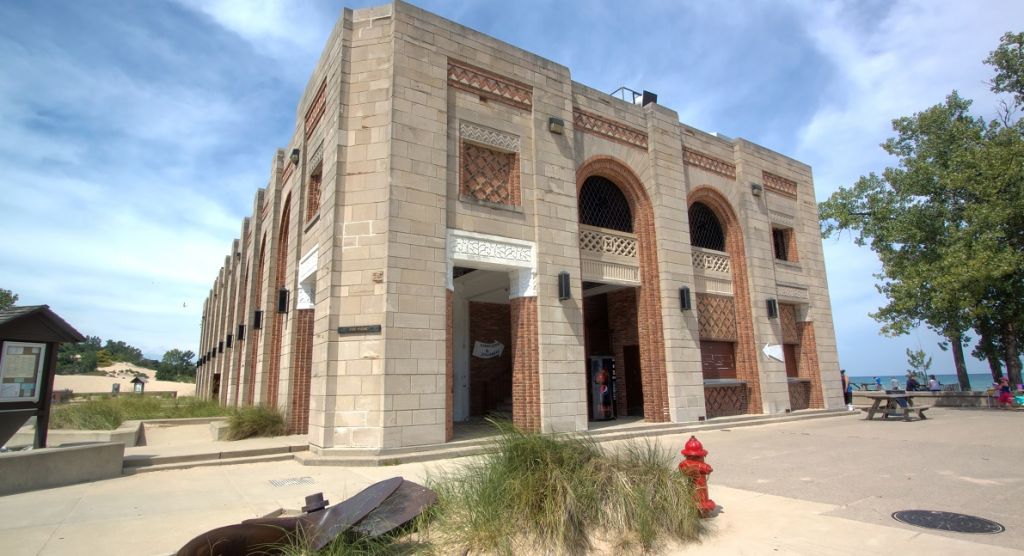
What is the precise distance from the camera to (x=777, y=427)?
524 inches

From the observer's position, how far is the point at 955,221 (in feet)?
60.6

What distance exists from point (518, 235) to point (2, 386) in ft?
27.8

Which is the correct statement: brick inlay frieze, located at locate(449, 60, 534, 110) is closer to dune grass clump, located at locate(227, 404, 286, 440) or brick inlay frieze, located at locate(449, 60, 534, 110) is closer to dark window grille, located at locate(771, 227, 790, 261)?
dune grass clump, located at locate(227, 404, 286, 440)

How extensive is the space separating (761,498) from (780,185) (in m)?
14.6

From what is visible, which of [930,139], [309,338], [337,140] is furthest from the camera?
[930,139]

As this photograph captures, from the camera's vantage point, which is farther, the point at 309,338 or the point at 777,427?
the point at 777,427

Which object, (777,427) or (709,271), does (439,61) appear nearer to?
(709,271)

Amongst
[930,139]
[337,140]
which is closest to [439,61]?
[337,140]

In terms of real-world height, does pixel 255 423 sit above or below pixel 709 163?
below

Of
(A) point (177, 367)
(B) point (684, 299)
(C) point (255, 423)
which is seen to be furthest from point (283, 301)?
(A) point (177, 367)

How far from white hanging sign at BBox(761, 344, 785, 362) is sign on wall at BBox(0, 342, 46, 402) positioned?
15984mm

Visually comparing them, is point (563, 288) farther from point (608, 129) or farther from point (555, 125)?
point (608, 129)

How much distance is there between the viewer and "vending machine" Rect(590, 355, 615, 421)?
13.8 m

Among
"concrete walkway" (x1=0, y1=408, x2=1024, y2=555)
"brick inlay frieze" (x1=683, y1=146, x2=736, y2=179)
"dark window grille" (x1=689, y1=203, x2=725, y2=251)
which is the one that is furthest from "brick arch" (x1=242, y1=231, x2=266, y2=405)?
"brick inlay frieze" (x1=683, y1=146, x2=736, y2=179)
